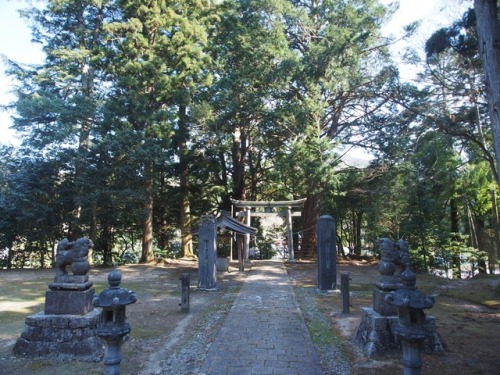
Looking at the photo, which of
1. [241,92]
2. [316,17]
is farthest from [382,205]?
[316,17]

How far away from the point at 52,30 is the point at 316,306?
1811 centimetres

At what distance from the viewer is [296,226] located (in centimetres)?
2234

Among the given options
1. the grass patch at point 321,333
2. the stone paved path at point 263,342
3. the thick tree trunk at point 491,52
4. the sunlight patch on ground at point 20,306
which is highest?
the thick tree trunk at point 491,52

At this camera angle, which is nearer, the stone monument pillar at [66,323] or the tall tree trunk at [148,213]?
the stone monument pillar at [66,323]

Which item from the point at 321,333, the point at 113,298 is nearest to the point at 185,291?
the point at 321,333

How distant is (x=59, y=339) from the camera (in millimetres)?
5172

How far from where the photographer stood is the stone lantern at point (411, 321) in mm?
3354

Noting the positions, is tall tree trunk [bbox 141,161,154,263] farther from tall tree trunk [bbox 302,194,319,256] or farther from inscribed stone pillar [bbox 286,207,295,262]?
tall tree trunk [bbox 302,194,319,256]

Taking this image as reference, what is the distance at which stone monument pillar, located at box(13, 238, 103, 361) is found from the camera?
510 centimetres

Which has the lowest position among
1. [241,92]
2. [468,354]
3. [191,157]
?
[468,354]

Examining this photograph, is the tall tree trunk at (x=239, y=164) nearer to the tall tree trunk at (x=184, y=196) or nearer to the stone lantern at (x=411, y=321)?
the tall tree trunk at (x=184, y=196)

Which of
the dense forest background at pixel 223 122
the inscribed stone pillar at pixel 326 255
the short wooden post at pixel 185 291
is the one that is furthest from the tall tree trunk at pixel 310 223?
the short wooden post at pixel 185 291

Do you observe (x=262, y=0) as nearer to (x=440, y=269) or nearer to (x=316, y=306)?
(x=316, y=306)

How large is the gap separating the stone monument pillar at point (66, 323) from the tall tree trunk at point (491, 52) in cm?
647
